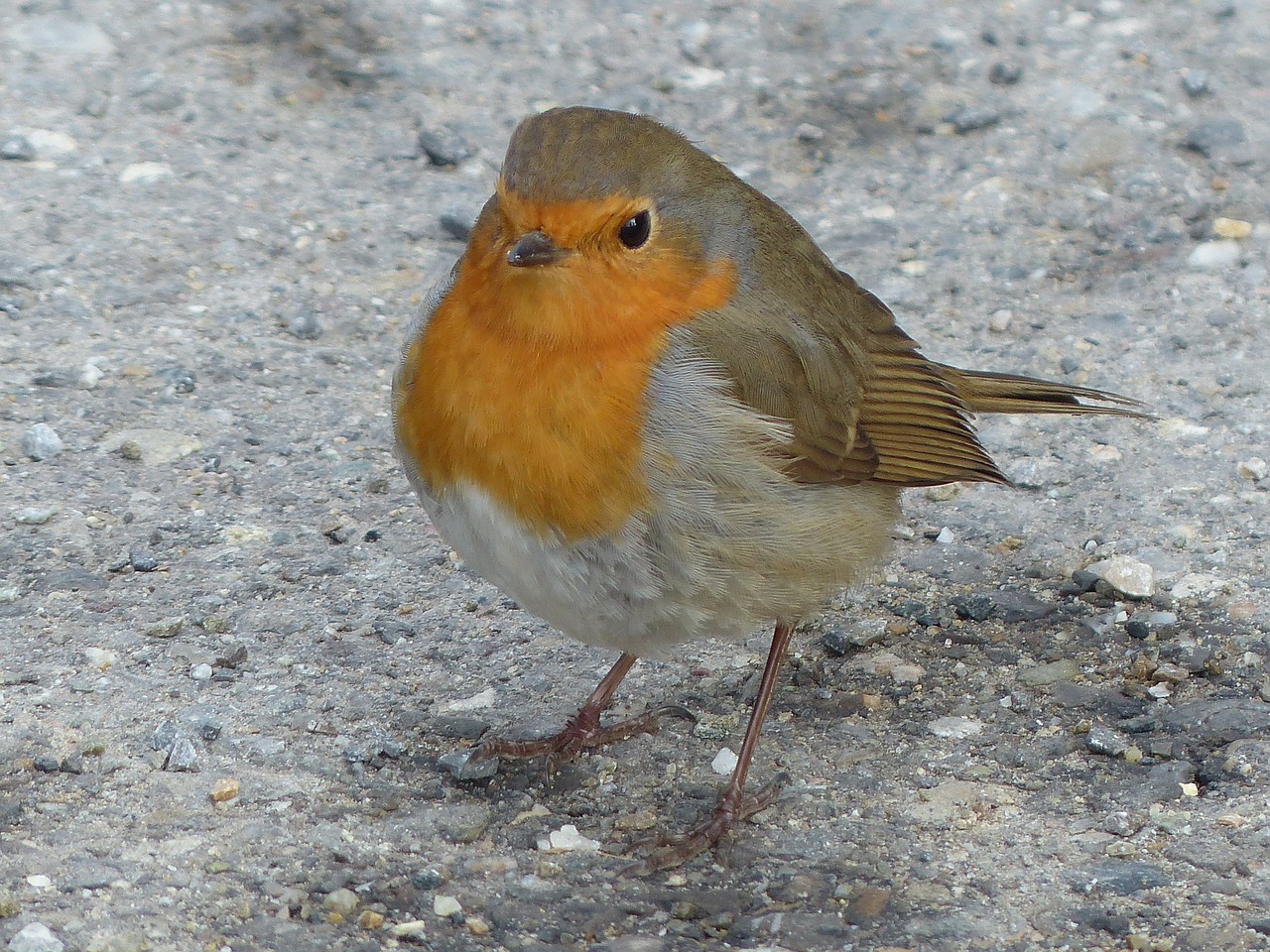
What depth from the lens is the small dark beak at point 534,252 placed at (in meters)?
2.66

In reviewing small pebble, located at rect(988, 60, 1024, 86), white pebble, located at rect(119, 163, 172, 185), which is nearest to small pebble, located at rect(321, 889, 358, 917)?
white pebble, located at rect(119, 163, 172, 185)

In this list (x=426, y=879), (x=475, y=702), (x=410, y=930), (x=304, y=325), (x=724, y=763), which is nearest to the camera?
(x=410, y=930)

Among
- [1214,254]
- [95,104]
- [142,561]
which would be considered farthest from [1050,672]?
[95,104]

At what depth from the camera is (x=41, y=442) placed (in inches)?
154

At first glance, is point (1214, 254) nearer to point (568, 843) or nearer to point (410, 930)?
point (568, 843)

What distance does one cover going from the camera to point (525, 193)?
2723 mm

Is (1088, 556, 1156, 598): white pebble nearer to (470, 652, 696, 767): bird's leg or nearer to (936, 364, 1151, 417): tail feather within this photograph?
(936, 364, 1151, 417): tail feather

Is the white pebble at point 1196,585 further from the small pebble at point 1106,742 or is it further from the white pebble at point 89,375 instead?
the white pebble at point 89,375

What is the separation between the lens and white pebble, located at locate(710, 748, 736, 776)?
3219mm

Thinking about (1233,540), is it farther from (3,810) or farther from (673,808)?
(3,810)

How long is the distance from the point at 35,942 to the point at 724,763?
4.41ft

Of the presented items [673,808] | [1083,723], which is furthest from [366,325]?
[1083,723]

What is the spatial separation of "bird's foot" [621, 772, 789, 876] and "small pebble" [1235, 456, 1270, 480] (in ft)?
5.26

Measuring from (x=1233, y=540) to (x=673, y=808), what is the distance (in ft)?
5.01
